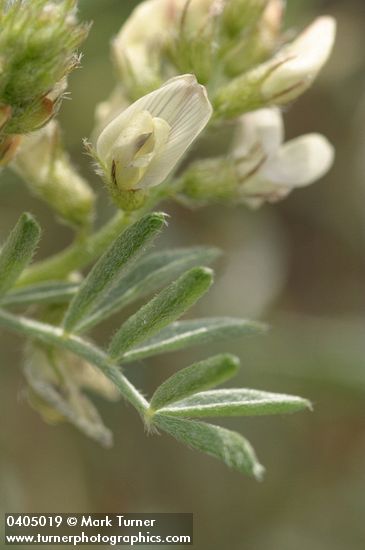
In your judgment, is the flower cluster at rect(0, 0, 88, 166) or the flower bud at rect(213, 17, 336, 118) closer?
the flower cluster at rect(0, 0, 88, 166)

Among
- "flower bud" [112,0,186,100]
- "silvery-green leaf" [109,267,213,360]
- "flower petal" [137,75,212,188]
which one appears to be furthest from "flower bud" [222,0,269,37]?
"silvery-green leaf" [109,267,213,360]

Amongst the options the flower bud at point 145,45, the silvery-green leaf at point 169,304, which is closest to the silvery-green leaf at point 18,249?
the silvery-green leaf at point 169,304

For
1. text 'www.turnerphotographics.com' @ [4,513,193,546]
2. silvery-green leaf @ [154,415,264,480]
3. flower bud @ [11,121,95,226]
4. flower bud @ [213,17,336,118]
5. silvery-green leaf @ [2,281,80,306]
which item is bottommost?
silvery-green leaf @ [154,415,264,480]

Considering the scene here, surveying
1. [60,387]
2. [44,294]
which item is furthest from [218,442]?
[60,387]

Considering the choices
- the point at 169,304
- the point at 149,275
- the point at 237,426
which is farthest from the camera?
the point at 237,426

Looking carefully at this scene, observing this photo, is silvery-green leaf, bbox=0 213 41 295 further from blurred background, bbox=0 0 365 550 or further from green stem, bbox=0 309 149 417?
blurred background, bbox=0 0 365 550

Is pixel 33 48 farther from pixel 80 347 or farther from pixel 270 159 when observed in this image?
pixel 270 159

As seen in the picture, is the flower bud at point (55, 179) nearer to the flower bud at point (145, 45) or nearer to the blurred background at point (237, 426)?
the flower bud at point (145, 45)

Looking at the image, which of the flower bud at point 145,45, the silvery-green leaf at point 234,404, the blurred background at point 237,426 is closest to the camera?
the silvery-green leaf at point 234,404
